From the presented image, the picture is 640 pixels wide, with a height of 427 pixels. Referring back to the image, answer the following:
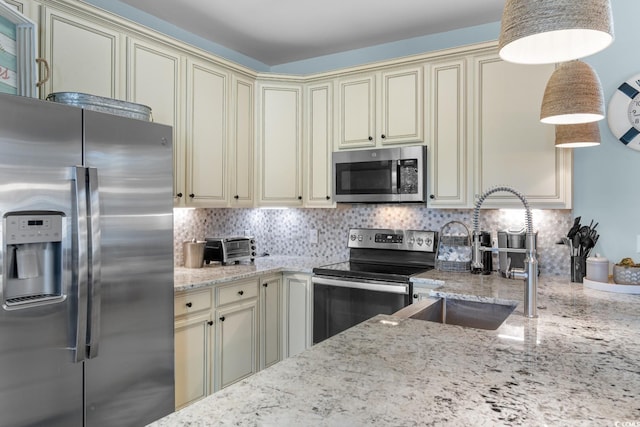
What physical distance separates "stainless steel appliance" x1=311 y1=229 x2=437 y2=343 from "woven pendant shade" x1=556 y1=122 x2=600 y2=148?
1122mm

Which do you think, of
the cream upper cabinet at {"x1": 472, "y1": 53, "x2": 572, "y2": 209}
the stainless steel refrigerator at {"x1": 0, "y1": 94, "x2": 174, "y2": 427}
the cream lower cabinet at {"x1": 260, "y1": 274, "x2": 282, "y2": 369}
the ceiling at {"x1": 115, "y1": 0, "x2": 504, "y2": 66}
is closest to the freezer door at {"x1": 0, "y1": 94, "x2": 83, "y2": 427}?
the stainless steel refrigerator at {"x1": 0, "y1": 94, "x2": 174, "y2": 427}

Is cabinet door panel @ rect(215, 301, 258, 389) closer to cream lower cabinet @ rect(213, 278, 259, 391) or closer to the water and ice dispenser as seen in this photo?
cream lower cabinet @ rect(213, 278, 259, 391)

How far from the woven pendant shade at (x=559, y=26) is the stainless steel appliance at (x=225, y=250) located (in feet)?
7.76

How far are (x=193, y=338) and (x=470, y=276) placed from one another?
174 cm

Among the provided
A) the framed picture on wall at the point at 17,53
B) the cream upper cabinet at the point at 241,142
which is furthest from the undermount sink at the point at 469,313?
the framed picture on wall at the point at 17,53

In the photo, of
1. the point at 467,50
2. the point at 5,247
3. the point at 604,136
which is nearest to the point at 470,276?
the point at 604,136

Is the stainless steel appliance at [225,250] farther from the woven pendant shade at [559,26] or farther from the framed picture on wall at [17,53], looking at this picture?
the woven pendant shade at [559,26]

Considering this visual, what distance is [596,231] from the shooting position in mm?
2664

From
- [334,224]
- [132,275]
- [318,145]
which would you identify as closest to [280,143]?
[318,145]

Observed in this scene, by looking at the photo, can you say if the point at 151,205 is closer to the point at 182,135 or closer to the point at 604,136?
the point at 182,135

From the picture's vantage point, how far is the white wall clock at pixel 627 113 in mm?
2521

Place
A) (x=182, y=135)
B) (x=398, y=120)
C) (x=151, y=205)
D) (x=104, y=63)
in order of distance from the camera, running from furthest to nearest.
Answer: (x=398, y=120), (x=182, y=135), (x=104, y=63), (x=151, y=205)

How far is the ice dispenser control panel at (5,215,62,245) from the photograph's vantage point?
1486mm

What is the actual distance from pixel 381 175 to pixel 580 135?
128 centimetres
